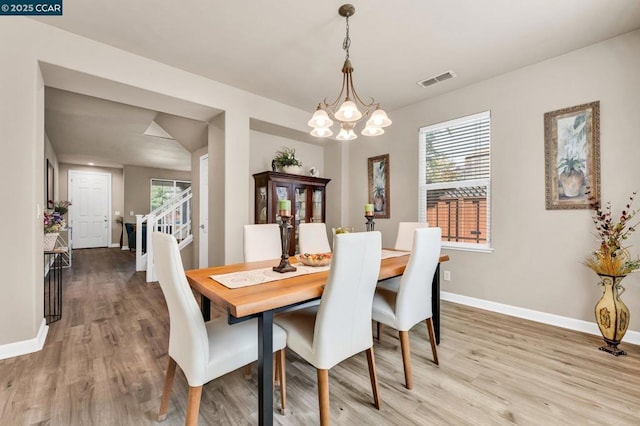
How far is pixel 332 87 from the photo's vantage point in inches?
137

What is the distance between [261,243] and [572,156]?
3.06 metres

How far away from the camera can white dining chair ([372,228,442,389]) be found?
1.83 m

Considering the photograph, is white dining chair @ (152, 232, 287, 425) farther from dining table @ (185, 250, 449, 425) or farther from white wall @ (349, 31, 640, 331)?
white wall @ (349, 31, 640, 331)

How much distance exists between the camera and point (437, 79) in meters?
3.28

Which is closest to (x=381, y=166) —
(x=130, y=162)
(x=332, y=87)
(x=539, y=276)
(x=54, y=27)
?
(x=332, y=87)

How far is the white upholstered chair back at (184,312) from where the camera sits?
4.09 feet

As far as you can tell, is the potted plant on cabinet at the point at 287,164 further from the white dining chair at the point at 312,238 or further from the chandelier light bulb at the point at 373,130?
the chandelier light bulb at the point at 373,130

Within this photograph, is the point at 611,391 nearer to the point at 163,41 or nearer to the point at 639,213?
the point at 639,213

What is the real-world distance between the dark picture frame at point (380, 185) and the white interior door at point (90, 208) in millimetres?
8287

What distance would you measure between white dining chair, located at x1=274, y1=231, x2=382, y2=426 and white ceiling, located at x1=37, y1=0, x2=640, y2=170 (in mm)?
1860

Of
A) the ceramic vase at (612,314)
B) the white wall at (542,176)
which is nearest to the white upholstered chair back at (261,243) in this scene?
the white wall at (542,176)

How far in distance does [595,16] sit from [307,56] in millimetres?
2367

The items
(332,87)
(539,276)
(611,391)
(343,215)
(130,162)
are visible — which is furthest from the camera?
(130,162)

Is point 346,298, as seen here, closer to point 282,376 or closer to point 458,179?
point 282,376
